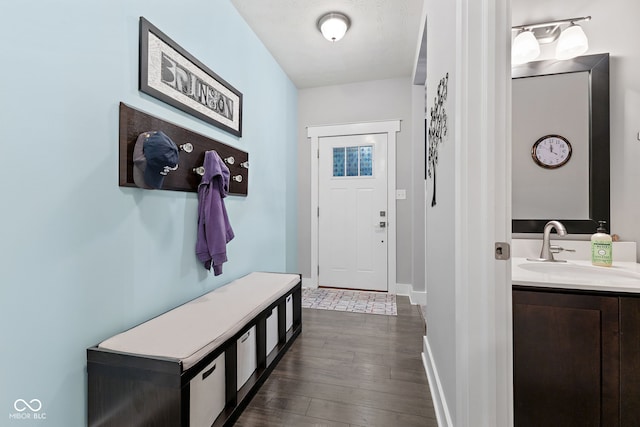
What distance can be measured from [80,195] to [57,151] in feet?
0.61

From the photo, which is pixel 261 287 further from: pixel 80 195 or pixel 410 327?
pixel 410 327

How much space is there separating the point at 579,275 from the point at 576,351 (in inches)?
19.0

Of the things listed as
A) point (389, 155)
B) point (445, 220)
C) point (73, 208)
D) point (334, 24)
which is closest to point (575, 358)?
point (445, 220)

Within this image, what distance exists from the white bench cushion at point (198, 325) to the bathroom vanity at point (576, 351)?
1.32 meters

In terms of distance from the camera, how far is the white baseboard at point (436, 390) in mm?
1325

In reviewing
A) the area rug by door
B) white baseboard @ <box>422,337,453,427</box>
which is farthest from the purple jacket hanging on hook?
the area rug by door

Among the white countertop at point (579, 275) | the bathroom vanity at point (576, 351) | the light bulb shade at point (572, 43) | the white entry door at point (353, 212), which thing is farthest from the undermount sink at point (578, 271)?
the white entry door at point (353, 212)

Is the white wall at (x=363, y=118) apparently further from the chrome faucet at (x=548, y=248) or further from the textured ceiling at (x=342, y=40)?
the chrome faucet at (x=548, y=248)

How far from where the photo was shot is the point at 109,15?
4.29ft

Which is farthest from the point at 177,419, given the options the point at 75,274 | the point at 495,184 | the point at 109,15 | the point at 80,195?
the point at 109,15

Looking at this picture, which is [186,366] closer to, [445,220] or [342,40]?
[445,220]

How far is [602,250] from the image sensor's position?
145 centimetres

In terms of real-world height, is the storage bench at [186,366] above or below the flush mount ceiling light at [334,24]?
below

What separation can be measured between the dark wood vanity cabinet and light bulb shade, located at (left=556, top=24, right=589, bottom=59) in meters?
1.39
